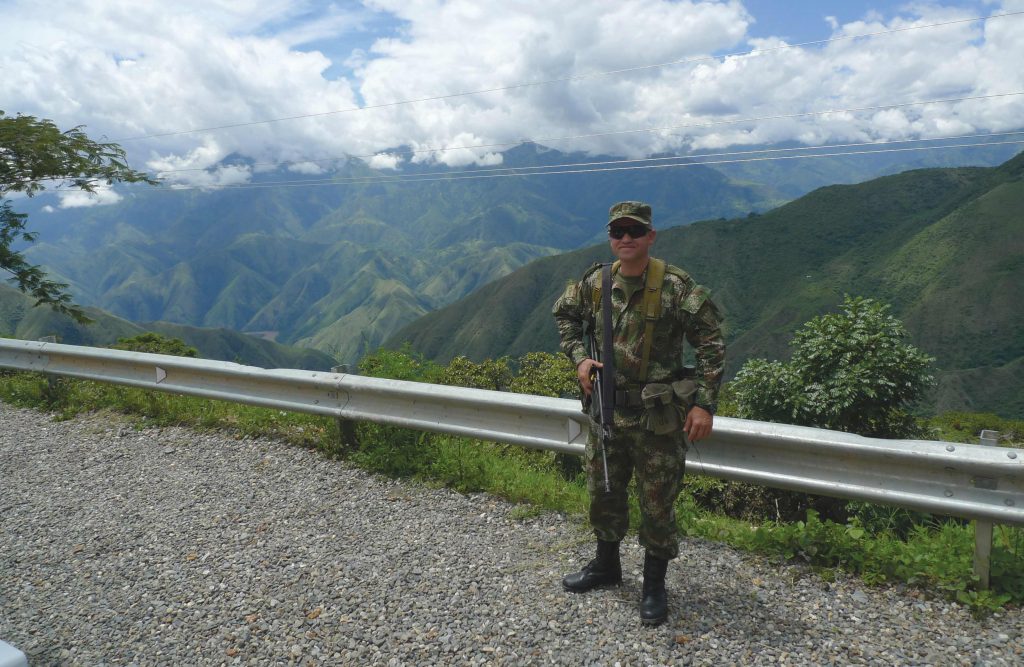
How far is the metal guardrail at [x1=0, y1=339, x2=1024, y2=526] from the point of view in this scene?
127 inches

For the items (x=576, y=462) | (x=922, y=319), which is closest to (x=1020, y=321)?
(x=922, y=319)

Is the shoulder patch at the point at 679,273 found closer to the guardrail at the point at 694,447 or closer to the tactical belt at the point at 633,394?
the tactical belt at the point at 633,394

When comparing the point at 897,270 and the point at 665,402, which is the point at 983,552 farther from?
the point at 897,270

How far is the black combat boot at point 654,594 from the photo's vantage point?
3182 millimetres

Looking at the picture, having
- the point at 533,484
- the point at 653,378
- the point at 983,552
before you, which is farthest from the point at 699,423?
the point at 533,484

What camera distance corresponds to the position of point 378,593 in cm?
358

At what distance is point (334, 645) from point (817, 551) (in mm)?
2601

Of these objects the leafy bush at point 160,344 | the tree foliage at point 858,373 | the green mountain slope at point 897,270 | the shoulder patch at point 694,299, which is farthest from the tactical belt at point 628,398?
the green mountain slope at point 897,270

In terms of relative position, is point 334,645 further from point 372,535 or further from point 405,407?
point 405,407

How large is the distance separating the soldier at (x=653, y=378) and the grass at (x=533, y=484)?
0.86 meters

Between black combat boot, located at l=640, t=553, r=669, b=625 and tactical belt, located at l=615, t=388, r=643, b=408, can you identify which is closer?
black combat boot, located at l=640, t=553, r=669, b=625

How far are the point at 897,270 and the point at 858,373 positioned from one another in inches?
6289

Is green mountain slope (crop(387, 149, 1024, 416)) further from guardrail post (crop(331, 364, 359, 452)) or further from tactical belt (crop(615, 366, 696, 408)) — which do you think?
tactical belt (crop(615, 366, 696, 408))

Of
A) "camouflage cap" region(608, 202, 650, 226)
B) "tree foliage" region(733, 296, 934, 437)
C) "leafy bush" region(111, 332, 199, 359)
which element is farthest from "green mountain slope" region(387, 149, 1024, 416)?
"camouflage cap" region(608, 202, 650, 226)
